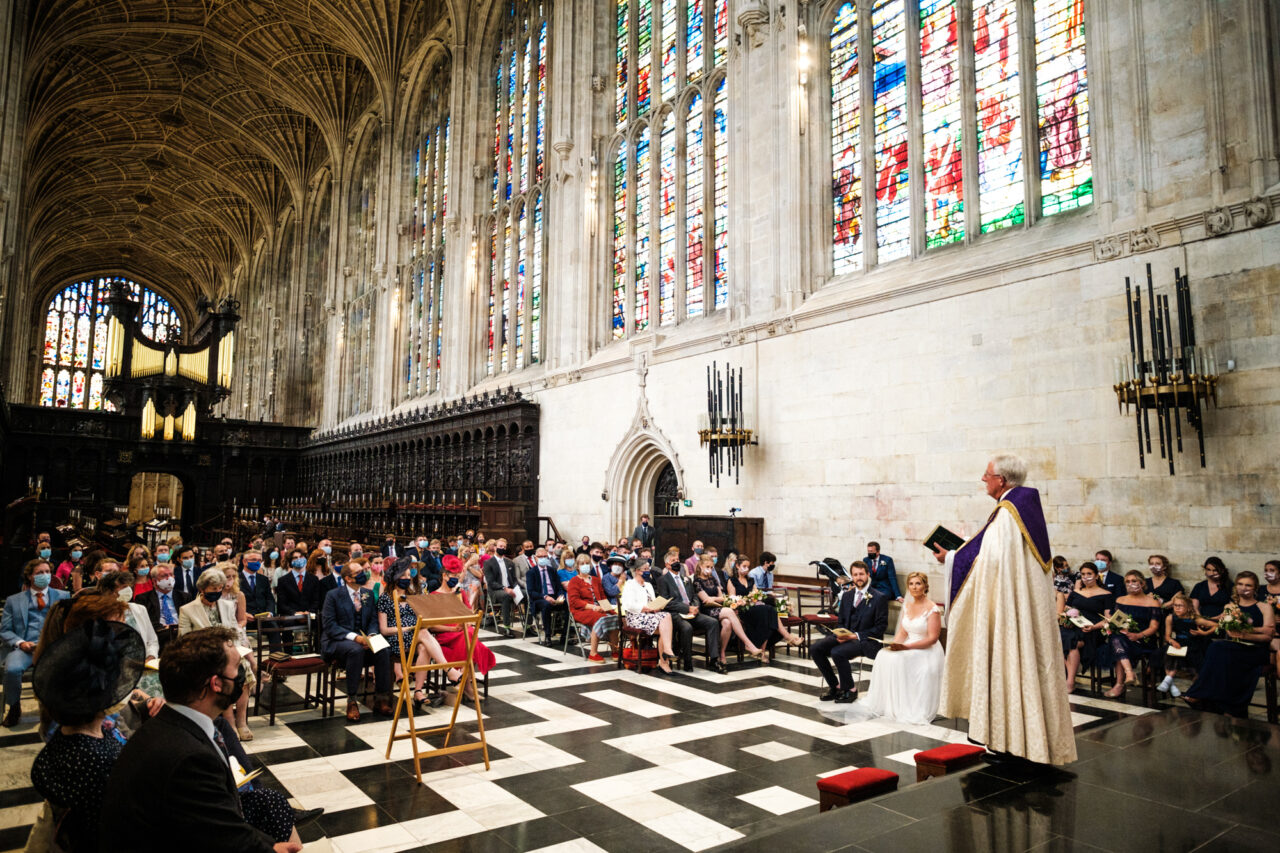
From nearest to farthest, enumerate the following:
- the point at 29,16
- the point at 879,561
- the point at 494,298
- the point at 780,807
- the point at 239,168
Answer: the point at 780,807 → the point at 879,561 → the point at 494,298 → the point at 29,16 → the point at 239,168

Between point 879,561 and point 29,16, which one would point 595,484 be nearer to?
point 879,561

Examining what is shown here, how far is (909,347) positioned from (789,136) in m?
4.25

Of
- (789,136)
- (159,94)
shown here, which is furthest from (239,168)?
(789,136)

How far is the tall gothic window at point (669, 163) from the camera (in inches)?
578

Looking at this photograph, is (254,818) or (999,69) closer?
(254,818)

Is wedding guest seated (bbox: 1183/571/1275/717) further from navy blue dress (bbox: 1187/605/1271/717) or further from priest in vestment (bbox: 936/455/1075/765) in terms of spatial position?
priest in vestment (bbox: 936/455/1075/765)

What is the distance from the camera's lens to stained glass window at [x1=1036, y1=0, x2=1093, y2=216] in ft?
30.8

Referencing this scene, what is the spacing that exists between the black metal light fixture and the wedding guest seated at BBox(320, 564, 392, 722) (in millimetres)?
27096

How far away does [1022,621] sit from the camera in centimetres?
376

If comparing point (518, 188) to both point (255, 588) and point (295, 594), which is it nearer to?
point (255, 588)

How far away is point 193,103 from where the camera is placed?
34344mm

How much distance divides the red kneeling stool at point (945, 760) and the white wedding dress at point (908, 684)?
5.80 ft

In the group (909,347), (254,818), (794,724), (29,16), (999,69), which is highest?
(29,16)

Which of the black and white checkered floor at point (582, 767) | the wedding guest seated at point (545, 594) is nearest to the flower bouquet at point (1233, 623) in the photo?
the black and white checkered floor at point (582, 767)
